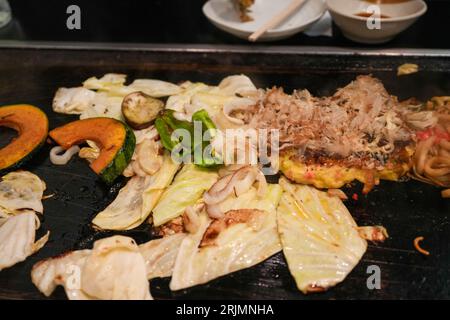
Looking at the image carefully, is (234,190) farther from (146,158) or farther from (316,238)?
(146,158)

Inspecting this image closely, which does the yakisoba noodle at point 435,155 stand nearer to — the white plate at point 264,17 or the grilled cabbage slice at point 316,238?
the grilled cabbage slice at point 316,238

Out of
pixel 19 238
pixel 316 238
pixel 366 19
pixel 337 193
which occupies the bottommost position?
pixel 19 238

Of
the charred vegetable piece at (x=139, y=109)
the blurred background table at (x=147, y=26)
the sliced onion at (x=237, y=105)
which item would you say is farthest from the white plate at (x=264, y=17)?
the charred vegetable piece at (x=139, y=109)

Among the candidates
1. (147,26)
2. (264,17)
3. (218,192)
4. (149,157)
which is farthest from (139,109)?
(264,17)

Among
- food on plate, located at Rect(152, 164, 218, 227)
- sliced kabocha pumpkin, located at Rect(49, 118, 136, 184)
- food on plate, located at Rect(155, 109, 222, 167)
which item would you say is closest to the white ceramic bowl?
food on plate, located at Rect(155, 109, 222, 167)

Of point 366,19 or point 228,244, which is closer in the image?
point 228,244

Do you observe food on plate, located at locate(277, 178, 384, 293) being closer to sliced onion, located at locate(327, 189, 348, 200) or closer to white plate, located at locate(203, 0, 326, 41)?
sliced onion, located at locate(327, 189, 348, 200)

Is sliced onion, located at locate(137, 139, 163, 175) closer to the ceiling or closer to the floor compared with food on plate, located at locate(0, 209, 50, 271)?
→ closer to the ceiling
